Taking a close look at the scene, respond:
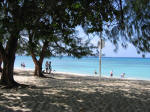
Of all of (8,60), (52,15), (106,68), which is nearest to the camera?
(52,15)

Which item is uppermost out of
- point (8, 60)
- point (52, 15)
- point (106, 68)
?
point (52, 15)

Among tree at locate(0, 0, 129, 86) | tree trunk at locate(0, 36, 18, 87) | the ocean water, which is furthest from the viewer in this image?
the ocean water

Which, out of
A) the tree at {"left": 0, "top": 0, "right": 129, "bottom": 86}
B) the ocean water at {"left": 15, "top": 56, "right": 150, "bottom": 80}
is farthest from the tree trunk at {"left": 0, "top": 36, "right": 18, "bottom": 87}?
the ocean water at {"left": 15, "top": 56, "right": 150, "bottom": 80}

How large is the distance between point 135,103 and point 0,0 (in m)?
4.88

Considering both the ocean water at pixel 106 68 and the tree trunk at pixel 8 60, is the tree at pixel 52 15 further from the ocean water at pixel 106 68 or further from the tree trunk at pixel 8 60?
the ocean water at pixel 106 68

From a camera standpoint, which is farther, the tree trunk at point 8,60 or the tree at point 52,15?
the tree trunk at point 8,60

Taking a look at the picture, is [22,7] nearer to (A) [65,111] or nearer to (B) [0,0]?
(B) [0,0]

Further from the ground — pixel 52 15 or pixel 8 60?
pixel 52 15

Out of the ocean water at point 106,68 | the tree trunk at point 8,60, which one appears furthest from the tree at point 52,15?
the ocean water at point 106,68

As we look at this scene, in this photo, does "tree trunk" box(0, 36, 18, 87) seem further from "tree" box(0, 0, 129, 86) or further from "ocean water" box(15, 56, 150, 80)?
"ocean water" box(15, 56, 150, 80)

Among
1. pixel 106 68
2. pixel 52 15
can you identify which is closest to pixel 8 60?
pixel 52 15

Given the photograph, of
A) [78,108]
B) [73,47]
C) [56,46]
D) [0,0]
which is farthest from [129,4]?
[56,46]

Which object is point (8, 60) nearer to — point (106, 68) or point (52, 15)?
point (52, 15)

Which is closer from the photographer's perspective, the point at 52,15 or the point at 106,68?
the point at 52,15
